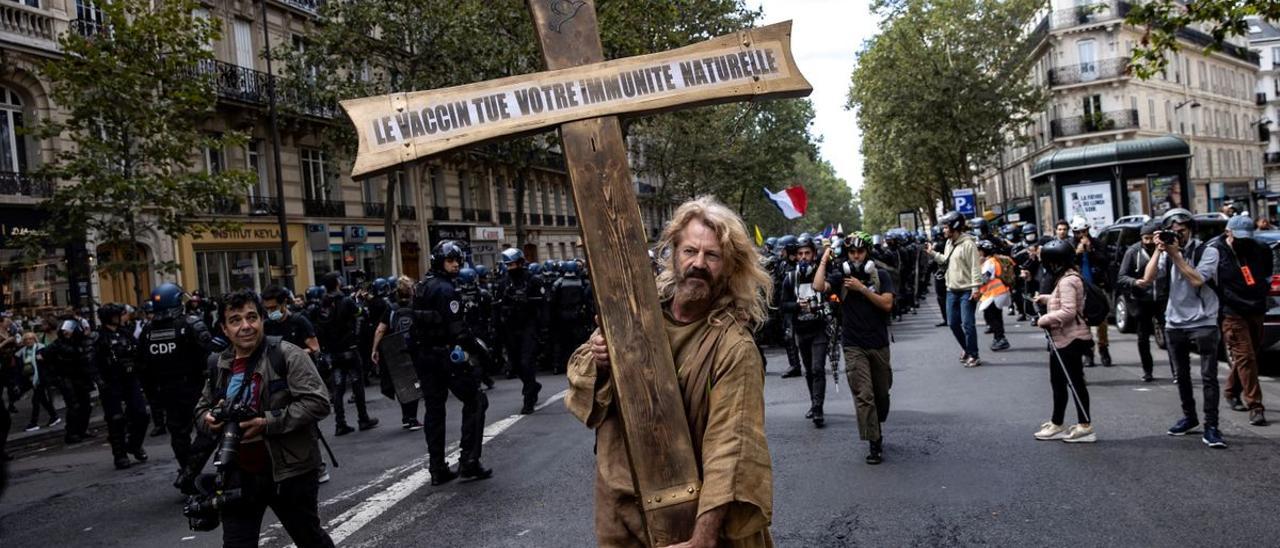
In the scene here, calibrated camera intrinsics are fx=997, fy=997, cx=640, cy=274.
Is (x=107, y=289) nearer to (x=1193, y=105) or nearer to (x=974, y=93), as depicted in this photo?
(x=974, y=93)

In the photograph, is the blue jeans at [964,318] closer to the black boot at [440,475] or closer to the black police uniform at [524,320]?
the black police uniform at [524,320]

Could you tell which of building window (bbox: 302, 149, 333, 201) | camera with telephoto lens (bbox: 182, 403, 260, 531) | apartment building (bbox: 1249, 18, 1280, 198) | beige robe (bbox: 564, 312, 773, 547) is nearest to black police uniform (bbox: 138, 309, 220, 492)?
camera with telephoto lens (bbox: 182, 403, 260, 531)

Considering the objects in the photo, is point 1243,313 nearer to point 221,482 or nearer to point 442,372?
point 442,372

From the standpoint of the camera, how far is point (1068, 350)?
7387mm

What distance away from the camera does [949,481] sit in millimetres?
6387

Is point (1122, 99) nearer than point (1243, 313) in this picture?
No

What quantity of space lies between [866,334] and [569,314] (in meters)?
8.42

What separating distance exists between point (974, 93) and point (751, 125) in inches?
527

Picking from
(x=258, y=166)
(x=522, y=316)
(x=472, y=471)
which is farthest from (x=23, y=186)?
(x=472, y=471)

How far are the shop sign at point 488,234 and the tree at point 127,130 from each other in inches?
885

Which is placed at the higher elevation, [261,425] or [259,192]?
[259,192]

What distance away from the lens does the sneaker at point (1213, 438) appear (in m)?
6.93

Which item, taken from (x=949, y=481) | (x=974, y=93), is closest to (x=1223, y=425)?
(x=949, y=481)

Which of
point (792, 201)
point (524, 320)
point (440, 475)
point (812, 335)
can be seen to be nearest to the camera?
point (440, 475)
